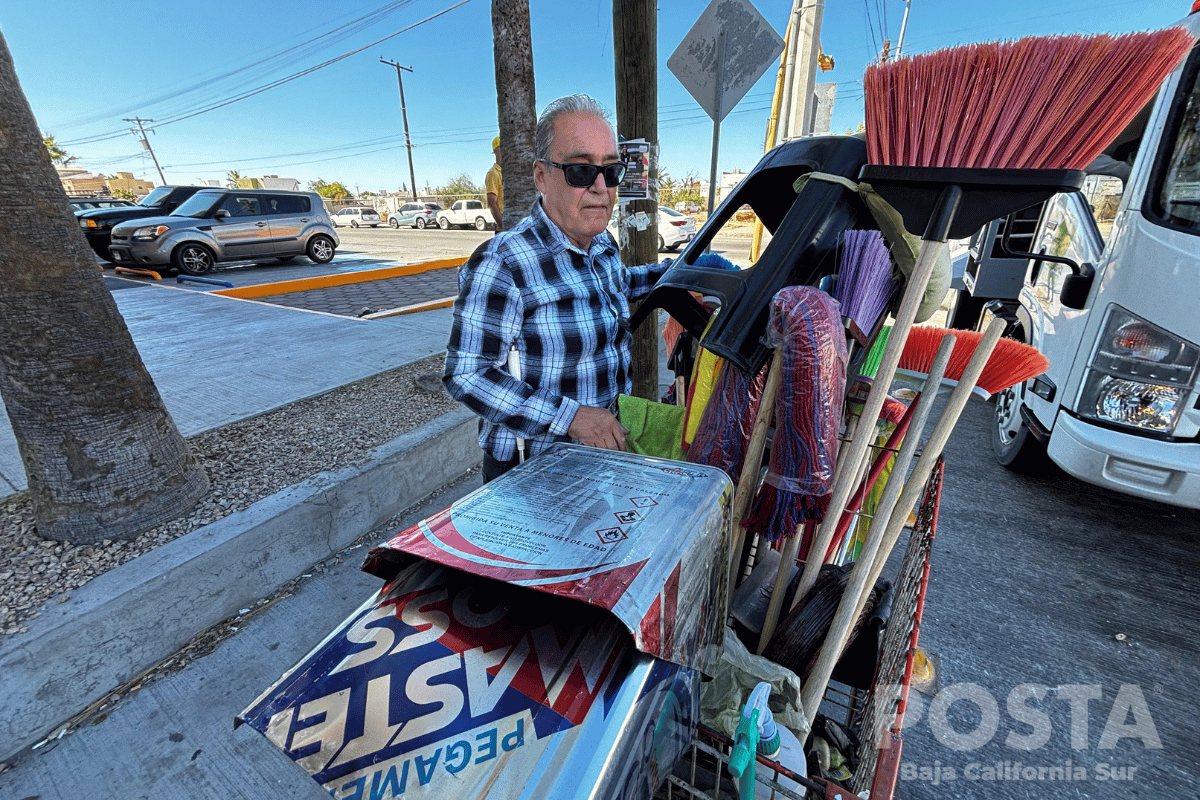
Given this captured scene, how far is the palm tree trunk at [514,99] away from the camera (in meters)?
3.31

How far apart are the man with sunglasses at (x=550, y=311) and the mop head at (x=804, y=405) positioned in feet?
1.48

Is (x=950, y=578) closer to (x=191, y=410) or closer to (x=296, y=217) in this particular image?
(x=191, y=410)

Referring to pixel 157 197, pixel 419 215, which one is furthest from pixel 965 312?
pixel 419 215

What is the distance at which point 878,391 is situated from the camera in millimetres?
1004

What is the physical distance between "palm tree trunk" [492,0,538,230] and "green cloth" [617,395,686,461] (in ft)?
A: 8.34

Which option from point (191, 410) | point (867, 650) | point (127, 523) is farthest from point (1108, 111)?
point (191, 410)

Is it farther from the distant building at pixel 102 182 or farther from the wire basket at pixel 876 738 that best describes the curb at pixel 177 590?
the distant building at pixel 102 182

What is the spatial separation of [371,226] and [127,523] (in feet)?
116

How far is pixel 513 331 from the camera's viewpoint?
4.83 feet

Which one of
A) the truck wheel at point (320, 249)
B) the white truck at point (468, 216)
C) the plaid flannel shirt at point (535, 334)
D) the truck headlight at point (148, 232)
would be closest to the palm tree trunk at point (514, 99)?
the plaid flannel shirt at point (535, 334)

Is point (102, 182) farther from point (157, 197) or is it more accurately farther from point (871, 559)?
point (871, 559)

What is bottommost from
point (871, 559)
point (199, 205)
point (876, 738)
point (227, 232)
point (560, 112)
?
point (876, 738)

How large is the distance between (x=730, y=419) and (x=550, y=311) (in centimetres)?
62

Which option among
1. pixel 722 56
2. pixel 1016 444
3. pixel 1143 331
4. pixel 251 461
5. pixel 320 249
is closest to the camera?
pixel 1143 331
